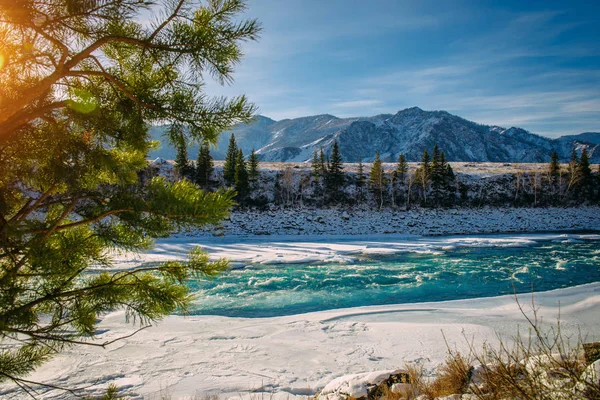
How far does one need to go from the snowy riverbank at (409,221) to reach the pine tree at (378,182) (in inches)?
200

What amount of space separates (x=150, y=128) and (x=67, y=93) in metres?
0.72

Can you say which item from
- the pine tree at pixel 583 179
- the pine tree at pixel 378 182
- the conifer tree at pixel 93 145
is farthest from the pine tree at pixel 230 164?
the pine tree at pixel 583 179

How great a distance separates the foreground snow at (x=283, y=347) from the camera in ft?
19.6

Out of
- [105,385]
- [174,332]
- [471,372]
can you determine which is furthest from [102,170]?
[174,332]

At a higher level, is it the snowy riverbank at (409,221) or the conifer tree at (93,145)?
the conifer tree at (93,145)

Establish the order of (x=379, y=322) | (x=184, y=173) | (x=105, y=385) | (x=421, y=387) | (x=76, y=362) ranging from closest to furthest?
(x=421, y=387) → (x=105, y=385) → (x=76, y=362) → (x=379, y=322) → (x=184, y=173)

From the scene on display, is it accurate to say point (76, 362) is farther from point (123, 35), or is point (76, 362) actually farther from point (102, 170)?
point (123, 35)

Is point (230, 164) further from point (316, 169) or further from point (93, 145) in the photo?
point (93, 145)

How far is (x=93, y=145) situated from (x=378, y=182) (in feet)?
162

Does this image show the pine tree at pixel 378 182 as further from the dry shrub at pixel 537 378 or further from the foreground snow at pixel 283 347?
the dry shrub at pixel 537 378

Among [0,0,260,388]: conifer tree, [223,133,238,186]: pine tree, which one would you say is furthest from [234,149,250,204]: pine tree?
[0,0,260,388]: conifer tree

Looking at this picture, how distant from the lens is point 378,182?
50125mm

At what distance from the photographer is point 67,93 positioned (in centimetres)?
284

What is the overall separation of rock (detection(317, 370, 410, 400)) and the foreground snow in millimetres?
599
